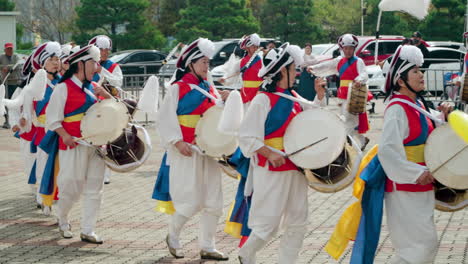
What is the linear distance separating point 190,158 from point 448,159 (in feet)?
8.71

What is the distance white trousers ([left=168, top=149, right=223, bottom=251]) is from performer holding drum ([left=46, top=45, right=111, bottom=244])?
100 centimetres

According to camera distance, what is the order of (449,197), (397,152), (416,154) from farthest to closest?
(449,197), (416,154), (397,152)

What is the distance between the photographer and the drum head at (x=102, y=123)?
8.32 m

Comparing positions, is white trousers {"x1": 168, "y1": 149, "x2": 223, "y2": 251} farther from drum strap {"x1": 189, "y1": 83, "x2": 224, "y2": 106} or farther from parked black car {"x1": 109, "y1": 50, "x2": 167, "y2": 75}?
parked black car {"x1": 109, "y1": 50, "x2": 167, "y2": 75}

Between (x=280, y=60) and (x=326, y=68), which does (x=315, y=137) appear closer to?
(x=280, y=60)

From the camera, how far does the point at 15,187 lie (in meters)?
12.2

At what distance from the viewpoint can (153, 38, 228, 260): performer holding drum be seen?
777 centimetres

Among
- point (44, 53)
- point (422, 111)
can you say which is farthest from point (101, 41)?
point (422, 111)

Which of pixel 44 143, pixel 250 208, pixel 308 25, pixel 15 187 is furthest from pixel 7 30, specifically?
pixel 250 208

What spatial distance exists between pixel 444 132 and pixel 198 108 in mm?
2568

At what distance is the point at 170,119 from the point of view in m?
7.78

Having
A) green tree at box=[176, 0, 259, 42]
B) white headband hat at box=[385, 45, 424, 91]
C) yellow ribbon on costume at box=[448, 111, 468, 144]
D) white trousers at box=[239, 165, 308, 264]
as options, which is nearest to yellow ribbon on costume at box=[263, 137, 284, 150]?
white trousers at box=[239, 165, 308, 264]

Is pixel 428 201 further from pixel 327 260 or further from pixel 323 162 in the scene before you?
pixel 327 260

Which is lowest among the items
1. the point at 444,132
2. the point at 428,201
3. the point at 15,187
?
the point at 15,187
